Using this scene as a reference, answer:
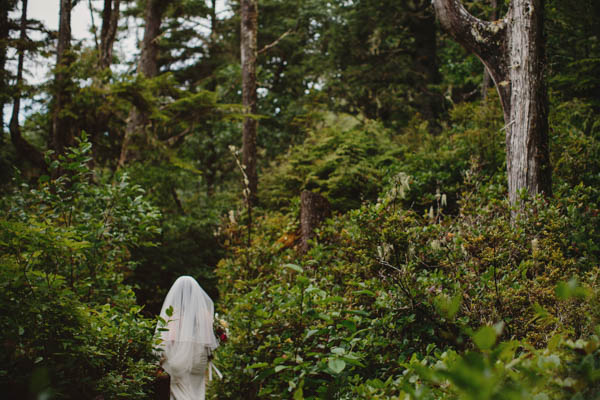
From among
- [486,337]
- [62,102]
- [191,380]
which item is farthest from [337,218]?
[62,102]

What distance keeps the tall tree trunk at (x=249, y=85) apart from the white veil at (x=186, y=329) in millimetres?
5547

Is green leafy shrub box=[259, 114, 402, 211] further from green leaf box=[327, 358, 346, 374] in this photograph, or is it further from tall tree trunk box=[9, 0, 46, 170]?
green leaf box=[327, 358, 346, 374]

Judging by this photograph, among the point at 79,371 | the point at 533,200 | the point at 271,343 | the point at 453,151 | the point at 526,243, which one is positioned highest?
the point at 453,151

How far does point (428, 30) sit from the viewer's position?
14.4 metres

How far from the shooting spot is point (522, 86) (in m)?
5.59

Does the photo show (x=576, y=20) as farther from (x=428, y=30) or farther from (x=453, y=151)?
(x=428, y=30)

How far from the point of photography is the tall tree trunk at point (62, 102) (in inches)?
348

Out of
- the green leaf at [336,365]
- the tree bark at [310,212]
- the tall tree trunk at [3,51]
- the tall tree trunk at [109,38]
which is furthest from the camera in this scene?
the tall tree trunk at [109,38]

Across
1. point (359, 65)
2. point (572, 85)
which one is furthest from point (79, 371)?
point (359, 65)

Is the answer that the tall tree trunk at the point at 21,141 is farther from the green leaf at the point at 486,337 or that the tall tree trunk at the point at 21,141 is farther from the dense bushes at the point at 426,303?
the green leaf at the point at 486,337

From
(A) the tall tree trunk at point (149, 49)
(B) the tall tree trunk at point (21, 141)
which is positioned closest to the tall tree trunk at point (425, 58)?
(A) the tall tree trunk at point (149, 49)

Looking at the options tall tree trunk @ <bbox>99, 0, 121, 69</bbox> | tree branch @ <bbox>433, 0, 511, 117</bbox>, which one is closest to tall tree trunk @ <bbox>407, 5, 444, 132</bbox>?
tree branch @ <bbox>433, 0, 511, 117</bbox>

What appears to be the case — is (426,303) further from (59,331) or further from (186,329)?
(186,329)

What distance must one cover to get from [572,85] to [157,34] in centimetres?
1173
